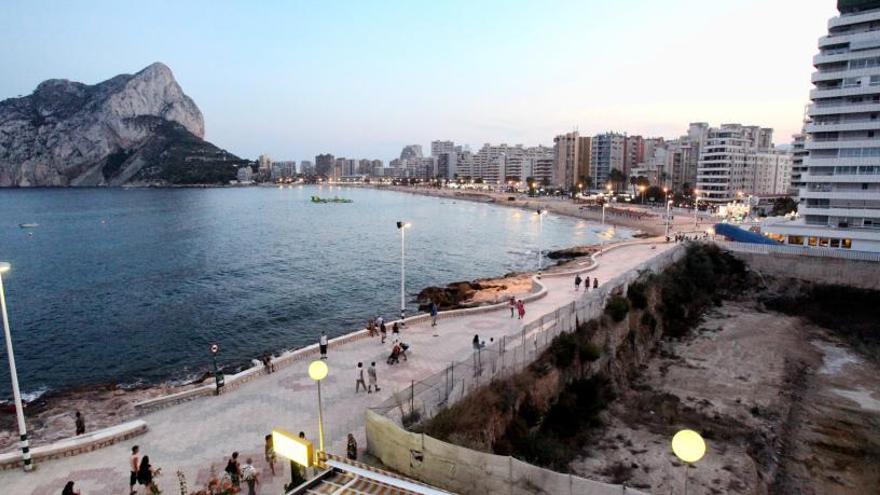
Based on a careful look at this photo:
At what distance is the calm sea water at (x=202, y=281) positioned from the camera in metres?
31.9

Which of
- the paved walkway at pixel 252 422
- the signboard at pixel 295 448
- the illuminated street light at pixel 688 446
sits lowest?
the paved walkway at pixel 252 422

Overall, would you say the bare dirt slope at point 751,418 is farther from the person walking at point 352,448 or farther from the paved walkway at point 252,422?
the person walking at point 352,448

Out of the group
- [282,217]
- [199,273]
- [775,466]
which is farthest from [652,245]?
[282,217]

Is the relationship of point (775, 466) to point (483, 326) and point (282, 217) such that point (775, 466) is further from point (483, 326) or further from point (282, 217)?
point (282, 217)

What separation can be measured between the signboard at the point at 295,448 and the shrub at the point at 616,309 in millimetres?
19036

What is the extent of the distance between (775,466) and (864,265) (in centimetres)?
2795

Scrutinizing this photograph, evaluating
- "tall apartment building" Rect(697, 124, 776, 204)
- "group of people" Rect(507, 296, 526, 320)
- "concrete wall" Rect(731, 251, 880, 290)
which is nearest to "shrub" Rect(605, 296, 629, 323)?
"group of people" Rect(507, 296, 526, 320)

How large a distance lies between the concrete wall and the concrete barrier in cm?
4427

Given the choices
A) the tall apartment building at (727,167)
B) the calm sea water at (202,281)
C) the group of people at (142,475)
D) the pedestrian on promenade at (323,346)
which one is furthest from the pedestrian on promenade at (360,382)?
the tall apartment building at (727,167)

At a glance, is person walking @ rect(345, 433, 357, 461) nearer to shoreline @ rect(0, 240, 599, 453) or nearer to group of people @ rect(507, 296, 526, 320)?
shoreline @ rect(0, 240, 599, 453)

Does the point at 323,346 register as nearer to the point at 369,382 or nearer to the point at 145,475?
the point at 369,382

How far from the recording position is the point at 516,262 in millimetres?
62469

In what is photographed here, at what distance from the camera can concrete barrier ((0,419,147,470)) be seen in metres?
13.6

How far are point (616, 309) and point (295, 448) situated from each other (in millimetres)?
19614
